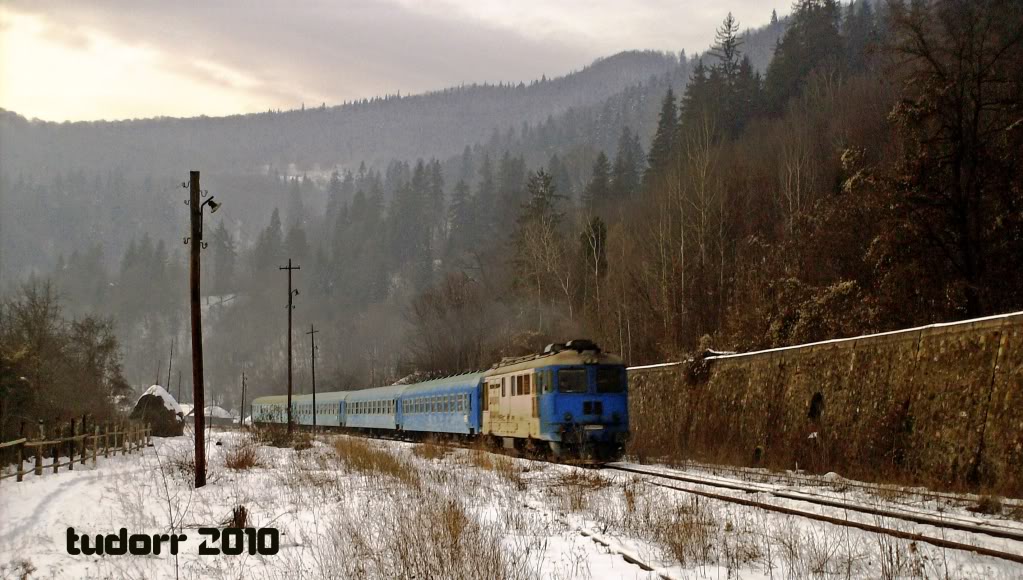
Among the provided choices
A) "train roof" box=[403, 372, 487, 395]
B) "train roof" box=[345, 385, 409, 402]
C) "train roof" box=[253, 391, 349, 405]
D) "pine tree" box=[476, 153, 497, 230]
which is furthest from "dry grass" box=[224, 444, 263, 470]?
"pine tree" box=[476, 153, 497, 230]

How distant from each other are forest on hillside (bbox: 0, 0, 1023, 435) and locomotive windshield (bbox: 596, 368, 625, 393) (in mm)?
7358

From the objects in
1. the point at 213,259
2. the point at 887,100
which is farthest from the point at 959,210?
the point at 213,259

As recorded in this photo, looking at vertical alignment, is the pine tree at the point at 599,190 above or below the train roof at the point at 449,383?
above

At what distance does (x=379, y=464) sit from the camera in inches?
834

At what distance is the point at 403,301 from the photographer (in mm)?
120438

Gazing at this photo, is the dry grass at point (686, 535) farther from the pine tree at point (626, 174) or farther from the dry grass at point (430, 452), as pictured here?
the pine tree at point (626, 174)

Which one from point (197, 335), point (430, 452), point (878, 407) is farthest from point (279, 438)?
point (878, 407)

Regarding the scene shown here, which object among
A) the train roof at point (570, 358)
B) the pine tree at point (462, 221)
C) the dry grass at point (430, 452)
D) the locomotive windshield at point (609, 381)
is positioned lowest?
the dry grass at point (430, 452)

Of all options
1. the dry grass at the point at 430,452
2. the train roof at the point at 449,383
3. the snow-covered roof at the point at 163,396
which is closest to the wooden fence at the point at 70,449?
the dry grass at the point at 430,452

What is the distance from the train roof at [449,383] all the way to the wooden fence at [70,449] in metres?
12.0

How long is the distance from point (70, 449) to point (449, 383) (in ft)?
45.2

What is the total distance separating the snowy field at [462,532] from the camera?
864 cm

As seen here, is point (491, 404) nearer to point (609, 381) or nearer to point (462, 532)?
point (609, 381)

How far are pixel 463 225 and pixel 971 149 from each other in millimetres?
103330
